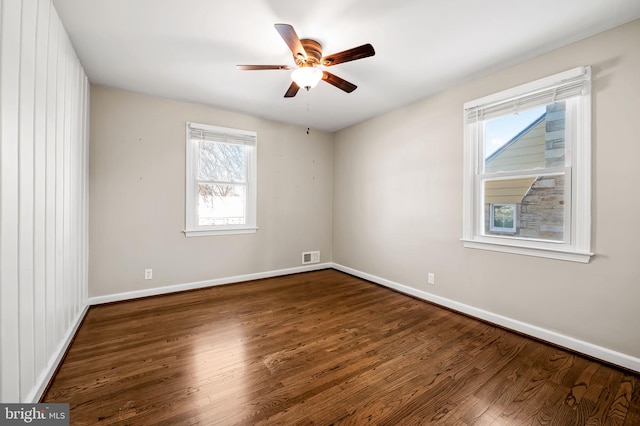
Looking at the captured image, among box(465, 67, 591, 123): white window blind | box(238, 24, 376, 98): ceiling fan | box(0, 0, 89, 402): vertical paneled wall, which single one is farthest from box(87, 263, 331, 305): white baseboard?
box(465, 67, 591, 123): white window blind

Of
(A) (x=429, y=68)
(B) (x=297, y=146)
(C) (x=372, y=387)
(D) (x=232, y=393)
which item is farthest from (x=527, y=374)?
(B) (x=297, y=146)

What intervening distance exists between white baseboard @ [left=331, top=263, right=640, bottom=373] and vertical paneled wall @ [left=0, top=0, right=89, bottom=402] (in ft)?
11.5

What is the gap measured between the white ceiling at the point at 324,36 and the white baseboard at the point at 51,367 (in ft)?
8.08

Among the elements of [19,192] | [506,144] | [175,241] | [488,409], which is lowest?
[488,409]

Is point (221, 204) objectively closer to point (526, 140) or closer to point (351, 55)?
point (351, 55)

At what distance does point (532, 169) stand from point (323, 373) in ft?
8.45

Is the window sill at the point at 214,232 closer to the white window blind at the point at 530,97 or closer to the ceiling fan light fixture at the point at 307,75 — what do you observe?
the ceiling fan light fixture at the point at 307,75

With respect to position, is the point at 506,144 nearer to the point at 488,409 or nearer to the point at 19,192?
Answer: the point at 488,409

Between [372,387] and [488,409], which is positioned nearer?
[488,409]

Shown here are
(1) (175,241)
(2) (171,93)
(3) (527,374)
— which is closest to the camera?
(3) (527,374)

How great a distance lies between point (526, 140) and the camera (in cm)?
254

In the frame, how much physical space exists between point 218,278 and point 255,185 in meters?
1.49

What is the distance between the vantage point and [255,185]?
13.6ft

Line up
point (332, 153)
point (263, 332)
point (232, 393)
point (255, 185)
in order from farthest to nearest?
point (332, 153) → point (255, 185) → point (263, 332) → point (232, 393)
